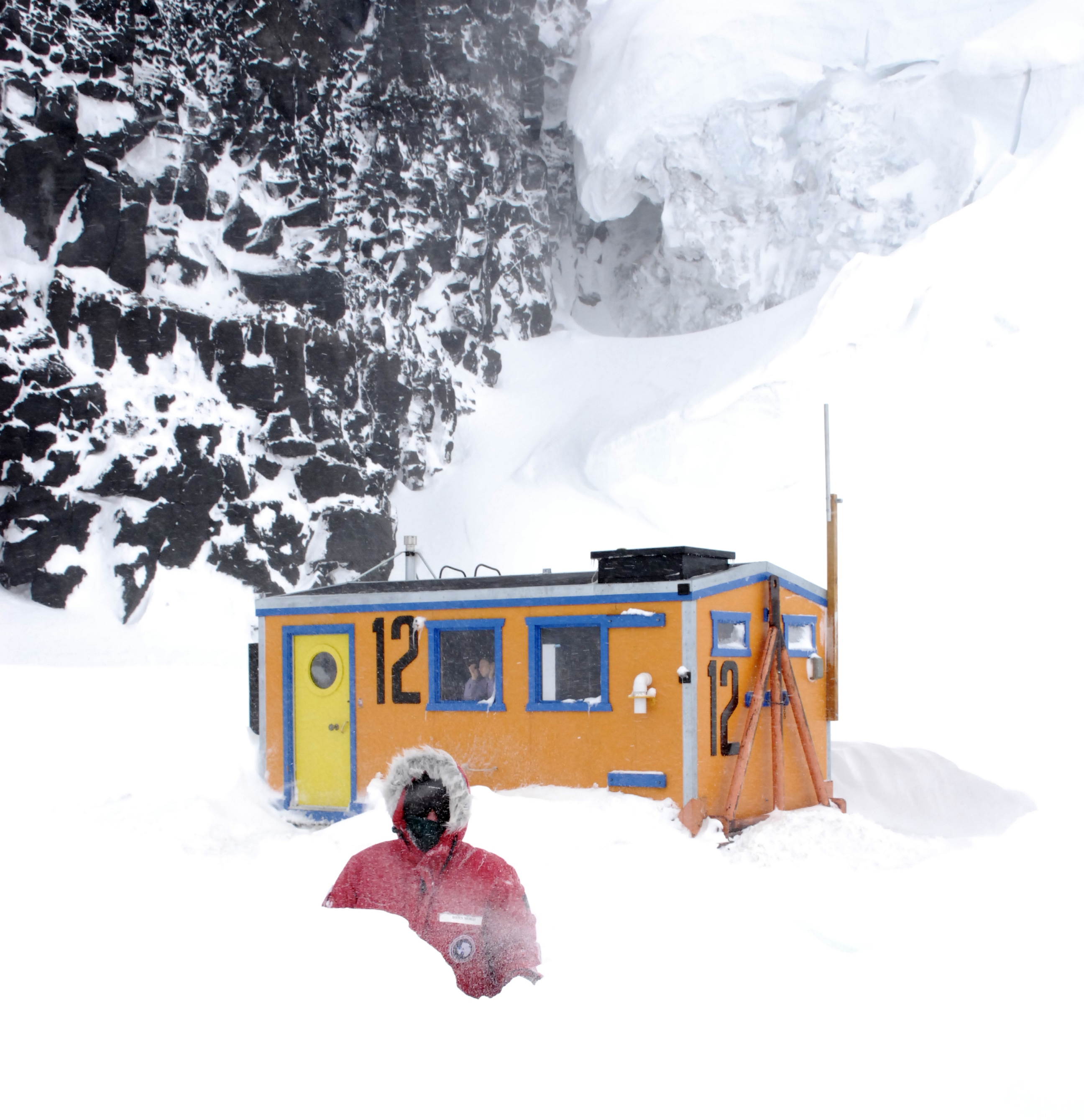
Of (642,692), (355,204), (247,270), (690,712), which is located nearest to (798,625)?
(690,712)

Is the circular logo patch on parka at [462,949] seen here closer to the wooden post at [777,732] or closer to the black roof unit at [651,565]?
the black roof unit at [651,565]

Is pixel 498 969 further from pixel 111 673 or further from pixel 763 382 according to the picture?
pixel 763 382

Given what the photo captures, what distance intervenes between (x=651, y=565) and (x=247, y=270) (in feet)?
60.8

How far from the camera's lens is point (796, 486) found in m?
19.0

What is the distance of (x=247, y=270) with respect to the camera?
2322 centimetres

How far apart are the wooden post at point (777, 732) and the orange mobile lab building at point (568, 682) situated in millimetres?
21

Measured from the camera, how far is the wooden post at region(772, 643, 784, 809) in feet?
27.1

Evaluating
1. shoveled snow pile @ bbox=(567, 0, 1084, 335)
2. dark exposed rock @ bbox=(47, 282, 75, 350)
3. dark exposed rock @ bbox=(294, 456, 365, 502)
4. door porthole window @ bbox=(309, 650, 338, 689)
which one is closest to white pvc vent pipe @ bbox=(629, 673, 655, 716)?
door porthole window @ bbox=(309, 650, 338, 689)

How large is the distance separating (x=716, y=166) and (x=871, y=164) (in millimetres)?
3731

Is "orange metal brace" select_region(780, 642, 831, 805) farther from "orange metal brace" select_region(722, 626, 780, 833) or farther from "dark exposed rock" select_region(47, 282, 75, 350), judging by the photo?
"dark exposed rock" select_region(47, 282, 75, 350)

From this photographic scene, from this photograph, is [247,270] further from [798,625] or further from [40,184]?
[798,625]

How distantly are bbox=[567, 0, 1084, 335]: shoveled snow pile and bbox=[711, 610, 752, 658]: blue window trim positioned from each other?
1825cm

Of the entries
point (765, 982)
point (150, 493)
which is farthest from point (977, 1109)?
point (150, 493)

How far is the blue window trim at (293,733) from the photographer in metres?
8.66
